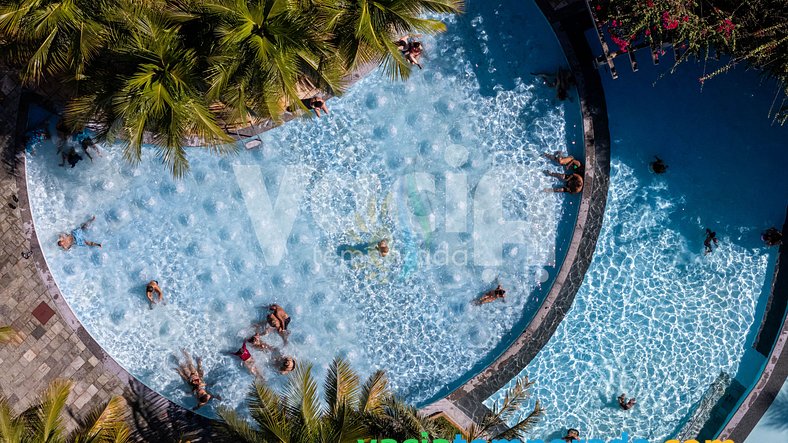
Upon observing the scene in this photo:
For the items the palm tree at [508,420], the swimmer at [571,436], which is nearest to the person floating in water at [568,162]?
the palm tree at [508,420]

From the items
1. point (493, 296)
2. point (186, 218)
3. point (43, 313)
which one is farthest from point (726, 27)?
point (43, 313)

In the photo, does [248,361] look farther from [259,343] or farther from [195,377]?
[195,377]

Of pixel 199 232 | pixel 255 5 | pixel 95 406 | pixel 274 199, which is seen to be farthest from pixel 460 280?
pixel 95 406

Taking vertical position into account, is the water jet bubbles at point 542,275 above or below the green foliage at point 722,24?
below

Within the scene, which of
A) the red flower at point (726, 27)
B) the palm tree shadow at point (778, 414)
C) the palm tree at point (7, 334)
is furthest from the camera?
the palm tree shadow at point (778, 414)

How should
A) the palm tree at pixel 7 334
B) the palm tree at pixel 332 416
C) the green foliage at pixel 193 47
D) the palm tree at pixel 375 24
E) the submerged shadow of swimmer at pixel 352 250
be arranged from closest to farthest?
the green foliage at pixel 193 47, the palm tree at pixel 375 24, the palm tree at pixel 332 416, the palm tree at pixel 7 334, the submerged shadow of swimmer at pixel 352 250

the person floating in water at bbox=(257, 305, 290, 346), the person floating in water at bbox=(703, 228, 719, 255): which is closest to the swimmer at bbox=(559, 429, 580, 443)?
the person floating in water at bbox=(703, 228, 719, 255)

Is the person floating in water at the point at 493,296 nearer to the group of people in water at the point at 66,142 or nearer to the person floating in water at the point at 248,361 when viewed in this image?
the person floating in water at the point at 248,361
